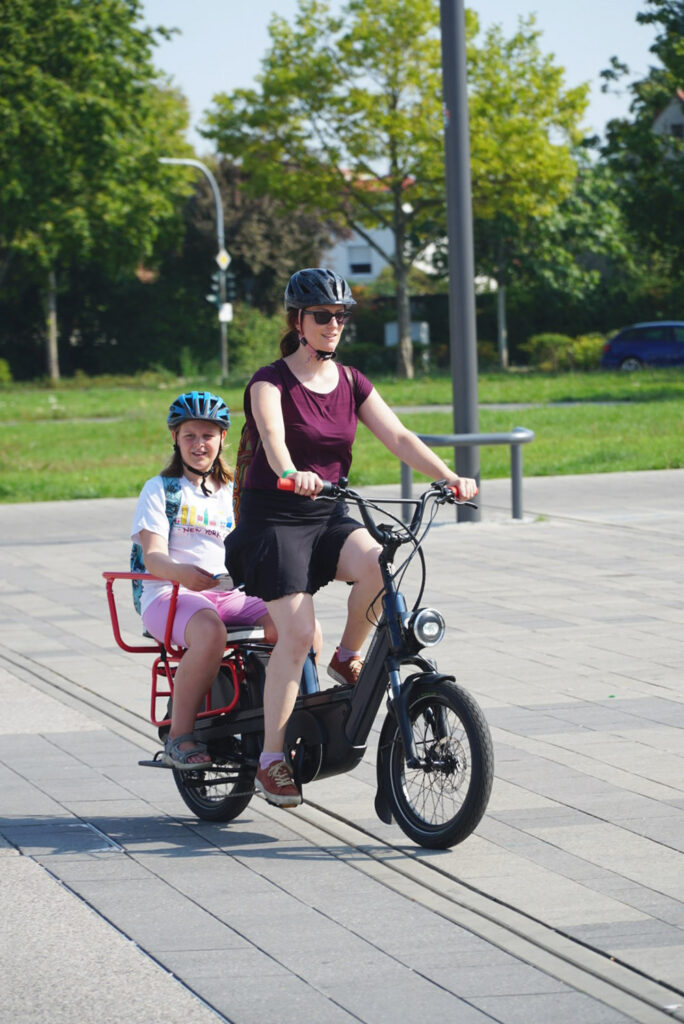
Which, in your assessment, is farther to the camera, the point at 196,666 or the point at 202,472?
the point at 202,472

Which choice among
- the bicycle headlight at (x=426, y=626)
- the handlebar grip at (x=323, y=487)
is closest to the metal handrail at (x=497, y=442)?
the bicycle headlight at (x=426, y=626)

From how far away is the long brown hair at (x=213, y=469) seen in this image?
532 cm

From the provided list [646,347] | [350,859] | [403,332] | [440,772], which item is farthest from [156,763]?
[403,332]

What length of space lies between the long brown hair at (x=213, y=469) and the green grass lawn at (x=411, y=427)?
440 inches

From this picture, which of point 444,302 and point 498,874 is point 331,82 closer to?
point 444,302

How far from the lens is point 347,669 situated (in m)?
5.24

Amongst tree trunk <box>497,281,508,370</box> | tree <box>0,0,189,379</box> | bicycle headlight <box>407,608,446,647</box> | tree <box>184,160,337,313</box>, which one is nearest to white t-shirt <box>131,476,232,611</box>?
bicycle headlight <box>407,608,446,647</box>

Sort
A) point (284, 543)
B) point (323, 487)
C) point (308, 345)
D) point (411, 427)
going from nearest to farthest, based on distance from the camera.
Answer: point (323, 487) < point (284, 543) < point (308, 345) < point (411, 427)

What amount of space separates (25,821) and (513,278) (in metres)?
49.9

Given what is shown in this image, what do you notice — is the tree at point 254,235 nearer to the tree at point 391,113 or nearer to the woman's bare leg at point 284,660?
the tree at point 391,113

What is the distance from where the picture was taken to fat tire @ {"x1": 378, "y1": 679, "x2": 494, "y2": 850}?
4645mm

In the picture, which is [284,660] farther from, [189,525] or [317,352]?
[317,352]

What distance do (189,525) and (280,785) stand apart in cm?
90

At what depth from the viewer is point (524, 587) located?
9992 millimetres
